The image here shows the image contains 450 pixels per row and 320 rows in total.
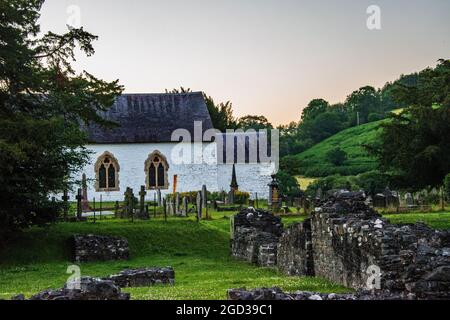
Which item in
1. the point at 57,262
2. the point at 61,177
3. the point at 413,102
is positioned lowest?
the point at 57,262

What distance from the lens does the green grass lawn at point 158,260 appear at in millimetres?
20109

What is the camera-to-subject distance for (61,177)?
31531 mm

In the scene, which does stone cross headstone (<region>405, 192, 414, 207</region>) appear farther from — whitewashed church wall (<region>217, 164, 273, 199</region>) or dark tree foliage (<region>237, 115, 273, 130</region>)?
dark tree foliage (<region>237, 115, 273, 130</region>)

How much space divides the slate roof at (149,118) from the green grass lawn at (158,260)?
85.5ft

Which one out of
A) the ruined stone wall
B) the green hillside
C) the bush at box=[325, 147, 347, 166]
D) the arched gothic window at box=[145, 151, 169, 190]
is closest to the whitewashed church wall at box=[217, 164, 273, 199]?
the arched gothic window at box=[145, 151, 169, 190]

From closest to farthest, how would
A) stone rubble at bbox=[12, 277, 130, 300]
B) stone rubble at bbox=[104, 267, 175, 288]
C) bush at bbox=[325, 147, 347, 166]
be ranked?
stone rubble at bbox=[12, 277, 130, 300]
stone rubble at bbox=[104, 267, 175, 288]
bush at bbox=[325, 147, 347, 166]

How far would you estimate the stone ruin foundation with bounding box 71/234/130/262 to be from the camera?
98.5 ft

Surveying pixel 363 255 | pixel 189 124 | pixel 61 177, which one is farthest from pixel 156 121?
pixel 363 255

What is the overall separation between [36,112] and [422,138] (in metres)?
16.7

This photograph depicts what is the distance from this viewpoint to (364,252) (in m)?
Result: 17.5

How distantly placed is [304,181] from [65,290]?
7795 cm

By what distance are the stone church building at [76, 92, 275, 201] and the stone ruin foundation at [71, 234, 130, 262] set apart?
3399cm

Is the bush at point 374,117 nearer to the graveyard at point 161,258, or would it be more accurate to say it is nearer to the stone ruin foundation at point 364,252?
the graveyard at point 161,258
